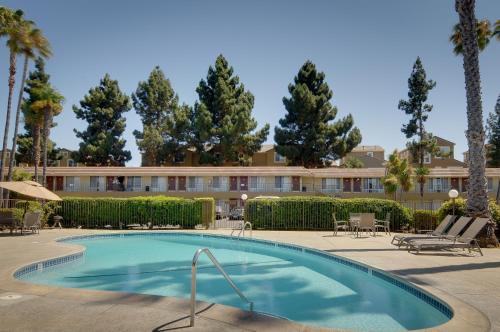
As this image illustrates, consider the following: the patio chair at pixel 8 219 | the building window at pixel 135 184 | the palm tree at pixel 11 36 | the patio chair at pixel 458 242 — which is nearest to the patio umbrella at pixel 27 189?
the patio chair at pixel 8 219

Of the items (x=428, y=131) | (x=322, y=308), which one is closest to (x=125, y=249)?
(x=322, y=308)

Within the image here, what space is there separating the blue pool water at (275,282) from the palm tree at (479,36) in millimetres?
13584

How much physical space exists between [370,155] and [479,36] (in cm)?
5164

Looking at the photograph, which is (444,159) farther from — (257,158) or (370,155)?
(257,158)

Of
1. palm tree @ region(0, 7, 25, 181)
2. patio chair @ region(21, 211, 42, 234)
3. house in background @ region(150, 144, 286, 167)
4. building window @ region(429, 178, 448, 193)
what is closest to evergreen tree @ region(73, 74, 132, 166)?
house in background @ region(150, 144, 286, 167)

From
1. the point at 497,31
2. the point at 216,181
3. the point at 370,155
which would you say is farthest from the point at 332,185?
the point at 497,31

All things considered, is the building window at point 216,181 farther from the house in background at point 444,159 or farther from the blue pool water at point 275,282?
the house in background at point 444,159

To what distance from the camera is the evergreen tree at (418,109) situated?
48.7 meters

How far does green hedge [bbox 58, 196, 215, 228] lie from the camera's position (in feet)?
76.9

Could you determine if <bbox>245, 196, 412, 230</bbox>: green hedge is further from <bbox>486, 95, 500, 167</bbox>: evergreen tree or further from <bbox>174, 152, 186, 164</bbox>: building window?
<bbox>486, 95, 500, 167</bbox>: evergreen tree

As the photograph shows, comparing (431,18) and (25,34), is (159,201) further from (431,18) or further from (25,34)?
(431,18)

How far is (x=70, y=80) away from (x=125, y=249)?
456 inches

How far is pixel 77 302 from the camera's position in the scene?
6070mm

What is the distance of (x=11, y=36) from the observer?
26.5 meters
